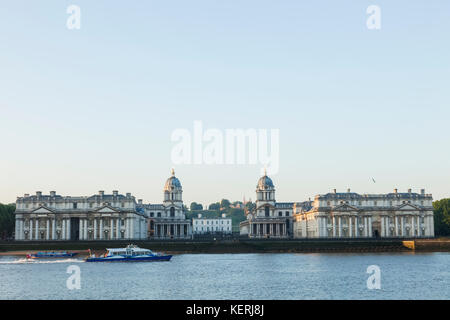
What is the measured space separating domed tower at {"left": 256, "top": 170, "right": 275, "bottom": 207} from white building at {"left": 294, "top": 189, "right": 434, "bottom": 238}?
31.9 meters

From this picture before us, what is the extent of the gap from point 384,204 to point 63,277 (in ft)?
332

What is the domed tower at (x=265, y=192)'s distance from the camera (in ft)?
587

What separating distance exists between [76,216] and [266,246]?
51.8 meters

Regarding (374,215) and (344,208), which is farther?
(374,215)

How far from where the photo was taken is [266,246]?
12125 cm

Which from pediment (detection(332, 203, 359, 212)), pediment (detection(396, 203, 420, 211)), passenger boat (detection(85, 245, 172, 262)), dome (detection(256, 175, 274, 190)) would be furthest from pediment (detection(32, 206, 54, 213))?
pediment (detection(396, 203, 420, 211))

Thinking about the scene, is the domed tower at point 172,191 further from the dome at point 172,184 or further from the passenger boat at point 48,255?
the passenger boat at point 48,255

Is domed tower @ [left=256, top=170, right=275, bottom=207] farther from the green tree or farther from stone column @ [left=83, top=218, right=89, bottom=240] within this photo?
the green tree

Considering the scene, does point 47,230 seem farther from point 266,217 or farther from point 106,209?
point 266,217

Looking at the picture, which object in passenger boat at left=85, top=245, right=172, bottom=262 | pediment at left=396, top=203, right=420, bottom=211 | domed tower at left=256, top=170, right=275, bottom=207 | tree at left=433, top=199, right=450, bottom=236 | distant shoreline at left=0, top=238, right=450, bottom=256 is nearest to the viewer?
passenger boat at left=85, top=245, right=172, bottom=262

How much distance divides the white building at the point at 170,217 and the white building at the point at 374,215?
154 feet

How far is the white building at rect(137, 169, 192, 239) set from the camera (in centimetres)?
17488

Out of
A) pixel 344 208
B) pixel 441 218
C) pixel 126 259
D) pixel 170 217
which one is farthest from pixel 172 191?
pixel 441 218
